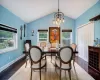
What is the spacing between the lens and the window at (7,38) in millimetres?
4796

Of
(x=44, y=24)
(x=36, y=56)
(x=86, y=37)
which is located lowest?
(x=36, y=56)

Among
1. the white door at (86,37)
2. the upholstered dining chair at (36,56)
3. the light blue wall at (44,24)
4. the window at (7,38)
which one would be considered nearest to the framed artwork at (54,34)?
the light blue wall at (44,24)

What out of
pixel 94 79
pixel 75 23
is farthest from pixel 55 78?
pixel 75 23

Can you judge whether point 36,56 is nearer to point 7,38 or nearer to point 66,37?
point 7,38

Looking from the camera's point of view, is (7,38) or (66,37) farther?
(66,37)

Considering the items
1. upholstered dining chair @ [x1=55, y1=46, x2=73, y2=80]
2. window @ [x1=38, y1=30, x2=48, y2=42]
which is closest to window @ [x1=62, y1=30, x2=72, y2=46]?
window @ [x1=38, y1=30, x2=48, y2=42]

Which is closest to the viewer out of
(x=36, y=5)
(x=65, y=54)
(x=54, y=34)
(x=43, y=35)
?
(x=65, y=54)

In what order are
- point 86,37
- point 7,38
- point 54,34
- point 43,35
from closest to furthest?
point 7,38, point 86,37, point 54,34, point 43,35

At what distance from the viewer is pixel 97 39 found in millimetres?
5098

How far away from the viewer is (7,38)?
218 inches

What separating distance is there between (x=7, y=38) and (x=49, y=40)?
4.26m

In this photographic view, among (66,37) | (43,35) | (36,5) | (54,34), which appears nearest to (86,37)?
(66,37)

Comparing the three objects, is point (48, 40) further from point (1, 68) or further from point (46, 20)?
point (1, 68)

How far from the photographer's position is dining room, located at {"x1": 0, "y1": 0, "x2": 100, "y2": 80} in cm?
365
